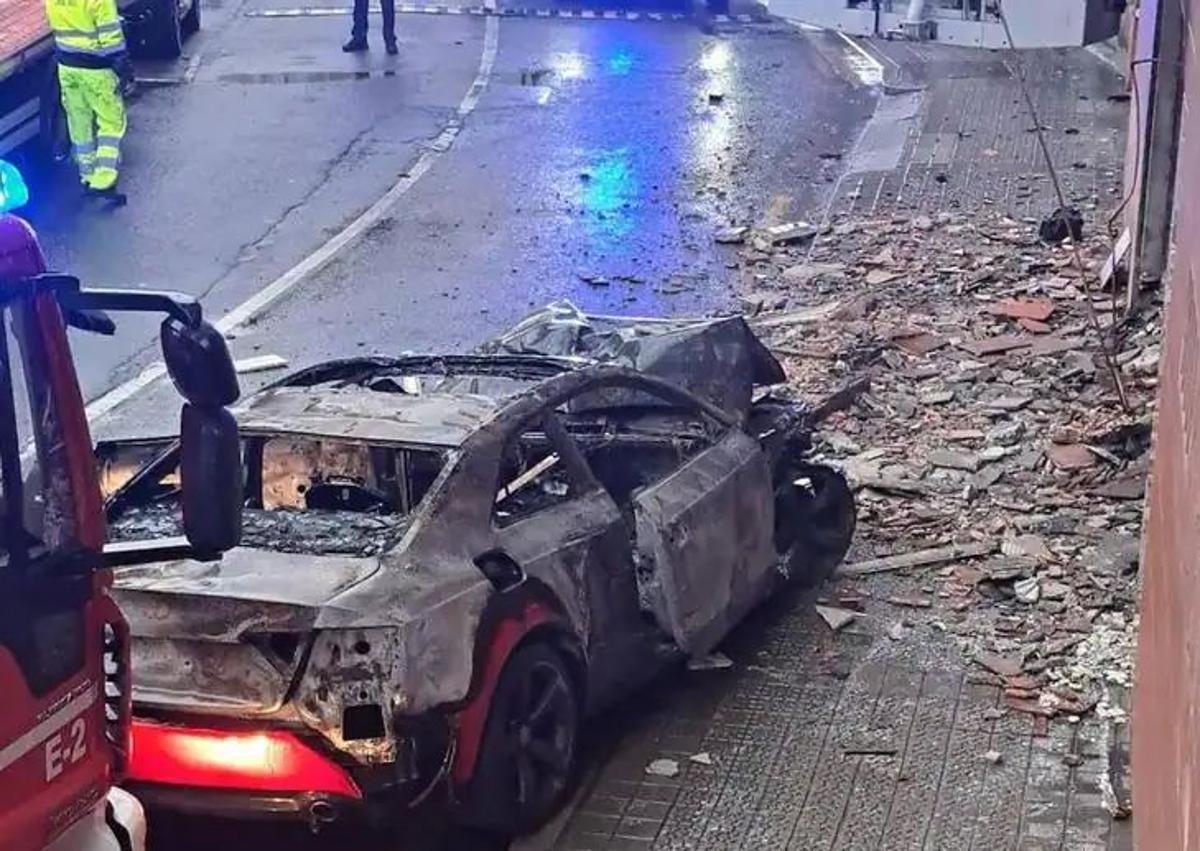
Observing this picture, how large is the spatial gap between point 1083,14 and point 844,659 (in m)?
13.8

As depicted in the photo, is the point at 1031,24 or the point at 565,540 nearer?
the point at 565,540

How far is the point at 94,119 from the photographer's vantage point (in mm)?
15500

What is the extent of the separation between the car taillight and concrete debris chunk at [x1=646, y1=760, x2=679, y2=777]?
1657 mm

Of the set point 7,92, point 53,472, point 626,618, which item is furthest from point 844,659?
point 7,92

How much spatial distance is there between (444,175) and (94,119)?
292cm

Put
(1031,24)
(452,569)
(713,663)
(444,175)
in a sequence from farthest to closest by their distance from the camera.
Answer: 1. (1031,24)
2. (444,175)
3. (713,663)
4. (452,569)

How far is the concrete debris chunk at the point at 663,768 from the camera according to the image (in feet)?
23.8

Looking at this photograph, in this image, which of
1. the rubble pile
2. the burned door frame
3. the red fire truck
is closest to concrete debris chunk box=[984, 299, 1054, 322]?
the rubble pile

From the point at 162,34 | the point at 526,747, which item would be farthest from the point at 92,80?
the point at 526,747

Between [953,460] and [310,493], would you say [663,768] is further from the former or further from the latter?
[953,460]

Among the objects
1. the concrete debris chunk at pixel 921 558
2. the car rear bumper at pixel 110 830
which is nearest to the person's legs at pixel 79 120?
the concrete debris chunk at pixel 921 558

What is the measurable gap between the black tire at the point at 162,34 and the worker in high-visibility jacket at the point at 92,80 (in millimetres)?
5414

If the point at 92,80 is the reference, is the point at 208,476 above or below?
above

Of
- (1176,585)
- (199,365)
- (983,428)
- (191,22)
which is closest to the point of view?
(199,365)
